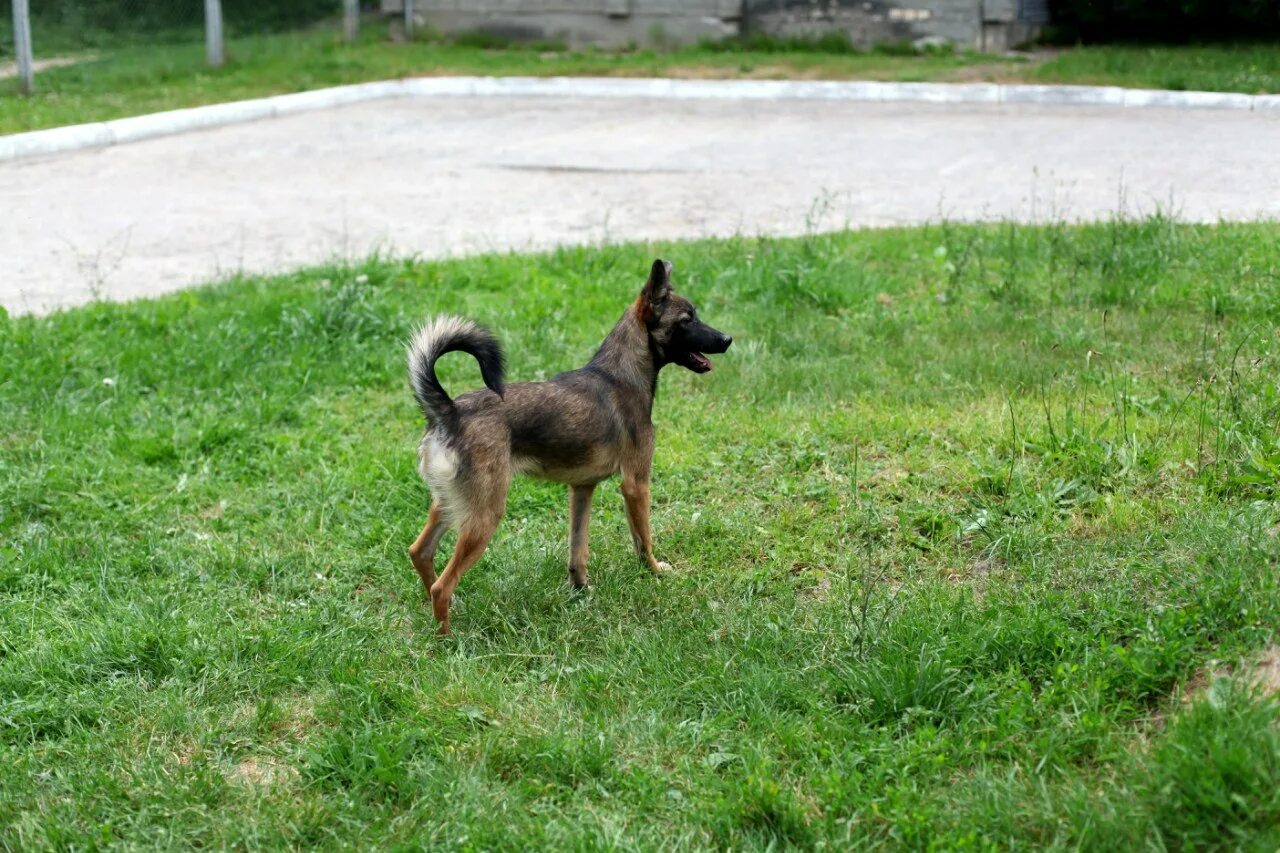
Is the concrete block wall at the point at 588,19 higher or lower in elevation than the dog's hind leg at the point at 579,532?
higher

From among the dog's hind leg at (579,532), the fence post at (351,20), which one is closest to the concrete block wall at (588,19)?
the fence post at (351,20)

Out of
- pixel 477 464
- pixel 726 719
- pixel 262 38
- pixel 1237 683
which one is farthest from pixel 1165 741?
pixel 262 38

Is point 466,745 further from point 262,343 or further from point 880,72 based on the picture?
point 880,72

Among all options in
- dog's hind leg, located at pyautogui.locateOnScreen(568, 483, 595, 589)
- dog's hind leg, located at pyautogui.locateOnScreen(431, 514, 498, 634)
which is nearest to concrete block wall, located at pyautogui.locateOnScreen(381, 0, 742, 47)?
dog's hind leg, located at pyautogui.locateOnScreen(568, 483, 595, 589)

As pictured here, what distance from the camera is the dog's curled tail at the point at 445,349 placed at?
15.0ft

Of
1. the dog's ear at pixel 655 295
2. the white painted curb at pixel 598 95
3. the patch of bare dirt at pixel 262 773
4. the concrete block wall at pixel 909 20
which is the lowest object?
the patch of bare dirt at pixel 262 773

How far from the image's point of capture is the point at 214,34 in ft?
59.4

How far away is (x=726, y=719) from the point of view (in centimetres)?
400

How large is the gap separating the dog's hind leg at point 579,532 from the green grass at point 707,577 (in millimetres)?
103

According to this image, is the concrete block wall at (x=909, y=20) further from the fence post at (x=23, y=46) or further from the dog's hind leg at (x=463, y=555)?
the dog's hind leg at (x=463, y=555)

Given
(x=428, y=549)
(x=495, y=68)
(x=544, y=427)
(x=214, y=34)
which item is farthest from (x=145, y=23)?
(x=544, y=427)

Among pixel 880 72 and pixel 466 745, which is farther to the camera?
pixel 880 72

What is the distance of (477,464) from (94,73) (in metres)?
15.6

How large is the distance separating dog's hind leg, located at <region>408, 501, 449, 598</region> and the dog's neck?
0.84 m
